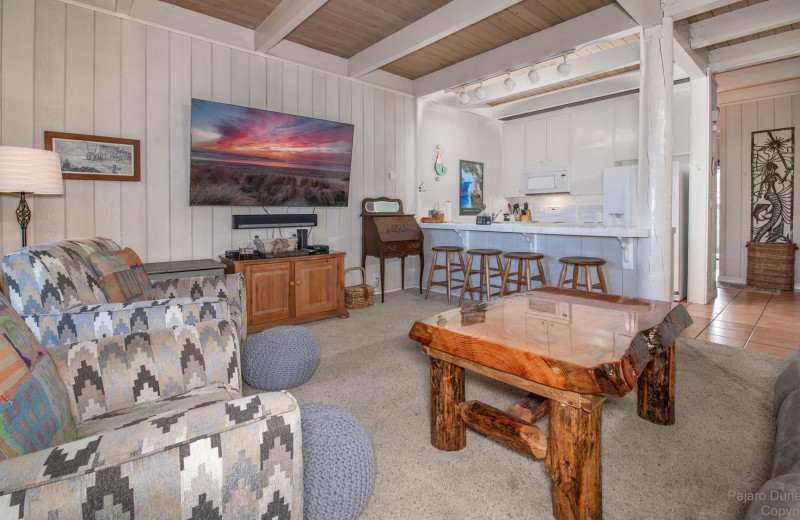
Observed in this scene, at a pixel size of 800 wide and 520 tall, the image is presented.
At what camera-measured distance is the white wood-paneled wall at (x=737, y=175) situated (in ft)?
20.9

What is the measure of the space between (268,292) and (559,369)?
312 centimetres

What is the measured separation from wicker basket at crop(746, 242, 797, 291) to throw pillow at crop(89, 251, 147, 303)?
7688mm

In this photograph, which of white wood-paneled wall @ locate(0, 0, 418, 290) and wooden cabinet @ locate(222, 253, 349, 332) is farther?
wooden cabinet @ locate(222, 253, 349, 332)

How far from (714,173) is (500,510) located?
224 inches

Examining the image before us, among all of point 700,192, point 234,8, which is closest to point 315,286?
point 234,8

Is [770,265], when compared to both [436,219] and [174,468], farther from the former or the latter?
[174,468]

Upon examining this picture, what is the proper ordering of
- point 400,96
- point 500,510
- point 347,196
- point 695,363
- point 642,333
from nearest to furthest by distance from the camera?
point 500,510 < point 642,333 < point 695,363 < point 347,196 < point 400,96

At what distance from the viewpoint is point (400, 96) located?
228 inches

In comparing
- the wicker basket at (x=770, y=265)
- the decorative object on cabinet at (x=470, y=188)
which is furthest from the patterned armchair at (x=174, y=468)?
the wicker basket at (x=770, y=265)

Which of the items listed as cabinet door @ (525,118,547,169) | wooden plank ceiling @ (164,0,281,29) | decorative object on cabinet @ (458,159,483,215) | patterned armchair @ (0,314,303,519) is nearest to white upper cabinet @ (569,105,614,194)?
cabinet door @ (525,118,547,169)

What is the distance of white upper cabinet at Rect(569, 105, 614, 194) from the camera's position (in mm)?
6281

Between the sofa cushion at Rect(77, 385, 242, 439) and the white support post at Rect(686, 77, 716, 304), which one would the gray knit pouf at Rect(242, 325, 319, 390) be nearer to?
the sofa cushion at Rect(77, 385, 242, 439)

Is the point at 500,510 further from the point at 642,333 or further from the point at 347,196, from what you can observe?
the point at 347,196

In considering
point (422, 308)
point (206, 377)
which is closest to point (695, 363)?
point (422, 308)
